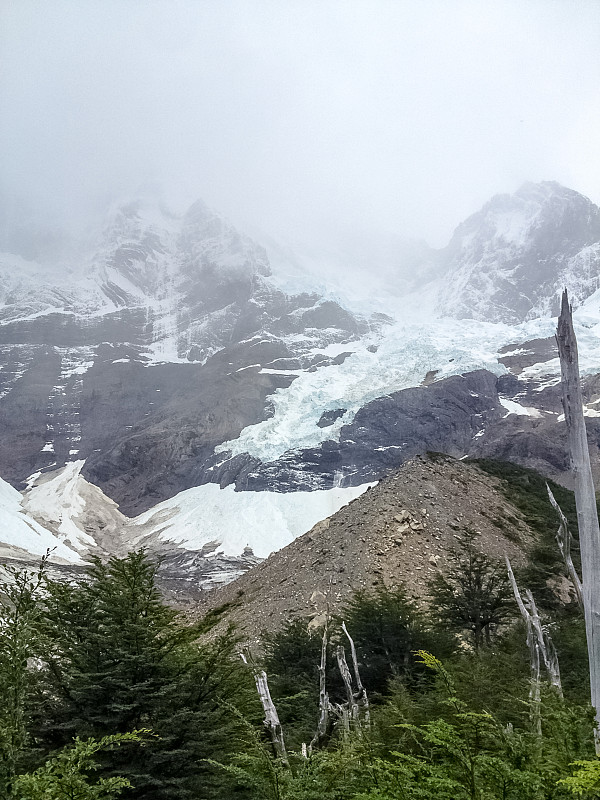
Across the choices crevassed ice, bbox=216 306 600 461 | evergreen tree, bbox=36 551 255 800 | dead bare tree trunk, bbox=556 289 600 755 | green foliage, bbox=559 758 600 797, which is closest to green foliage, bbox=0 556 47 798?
evergreen tree, bbox=36 551 255 800

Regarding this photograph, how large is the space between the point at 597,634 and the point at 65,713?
20.9 ft

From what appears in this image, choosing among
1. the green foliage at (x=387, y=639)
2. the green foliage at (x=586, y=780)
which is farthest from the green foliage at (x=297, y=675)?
the green foliage at (x=586, y=780)

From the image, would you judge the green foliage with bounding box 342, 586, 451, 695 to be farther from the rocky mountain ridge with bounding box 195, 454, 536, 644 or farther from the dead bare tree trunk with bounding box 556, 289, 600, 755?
the dead bare tree trunk with bounding box 556, 289, 600, 755

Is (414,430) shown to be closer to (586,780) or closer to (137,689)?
(137,689)

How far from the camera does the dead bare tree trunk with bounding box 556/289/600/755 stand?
4.13 metres

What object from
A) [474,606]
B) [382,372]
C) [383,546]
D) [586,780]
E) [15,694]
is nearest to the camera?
[586,780]

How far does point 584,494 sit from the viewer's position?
4.39 meters

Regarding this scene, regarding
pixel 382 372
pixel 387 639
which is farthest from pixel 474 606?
pixel 382 372

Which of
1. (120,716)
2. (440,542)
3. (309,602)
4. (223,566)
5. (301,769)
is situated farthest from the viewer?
(223,566)

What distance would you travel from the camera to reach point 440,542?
2966cm

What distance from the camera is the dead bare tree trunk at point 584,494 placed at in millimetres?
4129

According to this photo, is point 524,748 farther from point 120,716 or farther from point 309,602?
point 309,602

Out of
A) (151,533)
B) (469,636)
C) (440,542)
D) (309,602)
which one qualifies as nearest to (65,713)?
(469,636)

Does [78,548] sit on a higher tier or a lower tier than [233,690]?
lower
